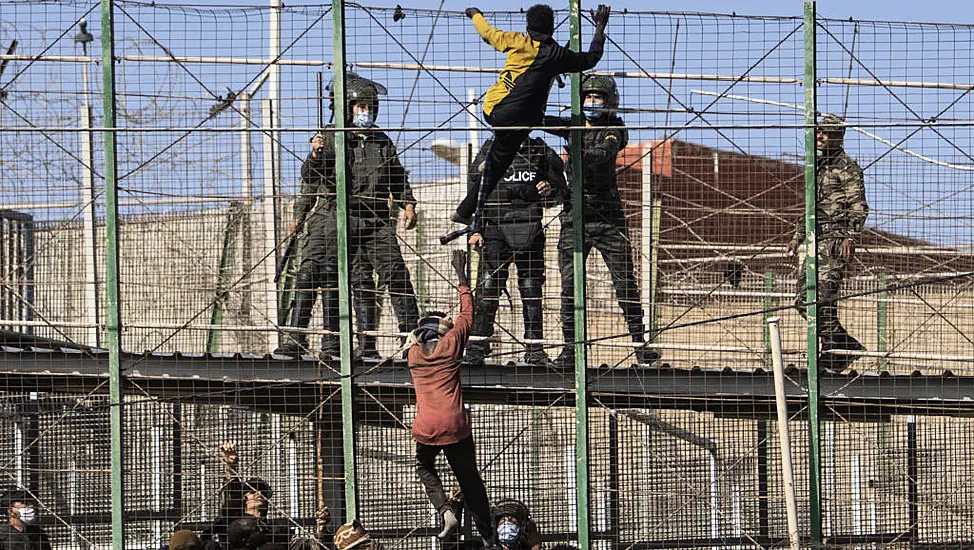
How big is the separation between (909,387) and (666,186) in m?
Result: 8.41

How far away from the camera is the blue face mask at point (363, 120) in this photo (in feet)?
36.4

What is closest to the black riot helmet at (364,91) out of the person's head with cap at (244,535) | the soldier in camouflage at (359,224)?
the soldier in camouflage at (359,224)

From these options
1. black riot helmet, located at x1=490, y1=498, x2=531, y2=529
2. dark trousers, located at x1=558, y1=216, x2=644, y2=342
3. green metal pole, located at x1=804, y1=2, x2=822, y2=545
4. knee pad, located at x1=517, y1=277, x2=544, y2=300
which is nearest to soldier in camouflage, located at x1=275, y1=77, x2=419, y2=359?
knee pad, located at x1=517, y1=277, x2=544, y2=300

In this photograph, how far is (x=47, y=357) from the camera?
11.1 m

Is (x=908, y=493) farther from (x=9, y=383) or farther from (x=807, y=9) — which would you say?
(x=9, y=383)

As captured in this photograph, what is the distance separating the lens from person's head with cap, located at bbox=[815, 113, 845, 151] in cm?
1088

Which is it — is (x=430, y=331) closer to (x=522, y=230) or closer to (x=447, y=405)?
(x=447, y=405)

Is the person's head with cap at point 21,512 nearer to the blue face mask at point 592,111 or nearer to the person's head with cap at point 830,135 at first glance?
the blue face mask at point 592,111

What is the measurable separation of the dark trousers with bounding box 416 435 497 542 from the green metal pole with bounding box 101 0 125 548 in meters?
2.19

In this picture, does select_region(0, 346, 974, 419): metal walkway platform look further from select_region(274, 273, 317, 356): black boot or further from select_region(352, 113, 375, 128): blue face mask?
select_region(352, 113, 375, 128): blue face mask

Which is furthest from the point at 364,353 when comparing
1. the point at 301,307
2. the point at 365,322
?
the point at 301,307

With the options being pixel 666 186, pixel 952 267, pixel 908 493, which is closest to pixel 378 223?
pixel 908 493

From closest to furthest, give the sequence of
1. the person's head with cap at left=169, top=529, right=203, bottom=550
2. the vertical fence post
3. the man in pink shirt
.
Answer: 1. the vertical fence post
2. the person's head with cap at left=169, top=529, right=203, bottom=550
3. the man in pink shirt

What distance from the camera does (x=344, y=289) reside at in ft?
34.6
